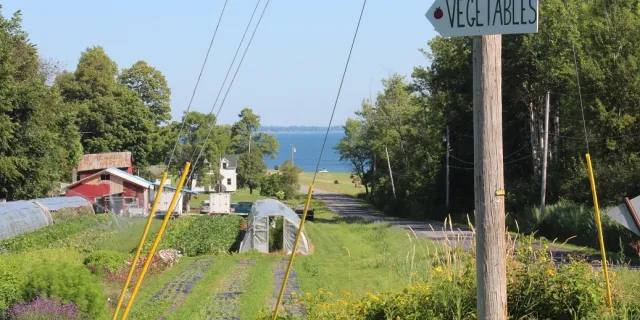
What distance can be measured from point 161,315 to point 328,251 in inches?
683

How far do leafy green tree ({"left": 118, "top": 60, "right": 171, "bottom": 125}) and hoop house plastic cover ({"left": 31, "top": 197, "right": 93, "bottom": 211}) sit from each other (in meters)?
34.6

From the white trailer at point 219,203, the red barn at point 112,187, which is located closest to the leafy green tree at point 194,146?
the white trailer at point 219,203

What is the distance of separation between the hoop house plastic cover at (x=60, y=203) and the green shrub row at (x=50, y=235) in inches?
57.6

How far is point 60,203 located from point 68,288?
107ft

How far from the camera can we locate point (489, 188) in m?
5.77

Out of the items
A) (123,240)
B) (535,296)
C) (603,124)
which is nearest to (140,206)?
(123,240)

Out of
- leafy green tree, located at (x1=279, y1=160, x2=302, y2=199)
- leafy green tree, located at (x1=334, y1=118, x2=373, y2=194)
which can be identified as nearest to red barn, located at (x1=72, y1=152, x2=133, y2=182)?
leafy green tree, located at (x1=279, y1=160, x2=302, y2=199)

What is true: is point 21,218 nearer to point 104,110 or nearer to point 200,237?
point 200,237

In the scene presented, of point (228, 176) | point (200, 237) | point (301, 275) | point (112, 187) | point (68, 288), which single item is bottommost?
point (301, 275)

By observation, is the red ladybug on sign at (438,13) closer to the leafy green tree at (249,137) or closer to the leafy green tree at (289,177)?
the leafy green tree at (289,177)

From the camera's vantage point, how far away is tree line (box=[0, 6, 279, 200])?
42938mm

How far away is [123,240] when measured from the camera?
27750mm

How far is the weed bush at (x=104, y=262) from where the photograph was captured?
21.6m

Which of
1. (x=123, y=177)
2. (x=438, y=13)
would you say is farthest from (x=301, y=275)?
(x=123, y=177)
